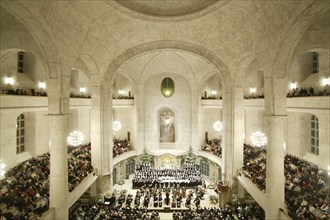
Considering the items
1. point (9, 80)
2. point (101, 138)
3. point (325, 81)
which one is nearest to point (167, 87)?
point (101, 138)

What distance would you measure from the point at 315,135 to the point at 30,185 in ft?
61.8

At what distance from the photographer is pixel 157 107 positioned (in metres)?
26.0

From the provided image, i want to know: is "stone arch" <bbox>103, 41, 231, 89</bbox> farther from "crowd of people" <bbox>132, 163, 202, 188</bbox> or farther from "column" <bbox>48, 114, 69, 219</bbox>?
"crowd of people" <bbox>132, 163, 202, 188</bbox>

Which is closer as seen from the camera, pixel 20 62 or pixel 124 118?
pixel 20 62

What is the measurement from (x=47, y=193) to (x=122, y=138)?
46.2 feet

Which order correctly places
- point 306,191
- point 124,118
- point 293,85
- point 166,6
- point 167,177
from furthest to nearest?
point 124,118 < point 167,177 < point 293,85 < point 166,6 < point 306,191

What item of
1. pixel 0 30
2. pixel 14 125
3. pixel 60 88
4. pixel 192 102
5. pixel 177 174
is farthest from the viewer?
pixel 192 102

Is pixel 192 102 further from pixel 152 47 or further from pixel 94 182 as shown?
pixel 94 182

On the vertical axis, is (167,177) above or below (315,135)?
below

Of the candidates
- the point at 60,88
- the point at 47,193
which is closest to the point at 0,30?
the point at 60,88

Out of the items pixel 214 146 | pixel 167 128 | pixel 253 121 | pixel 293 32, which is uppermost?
pixel 293 32

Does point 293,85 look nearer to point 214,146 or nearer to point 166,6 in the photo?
point 214,146

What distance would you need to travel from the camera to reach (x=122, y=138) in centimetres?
2653

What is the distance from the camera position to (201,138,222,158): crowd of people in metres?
22.3
